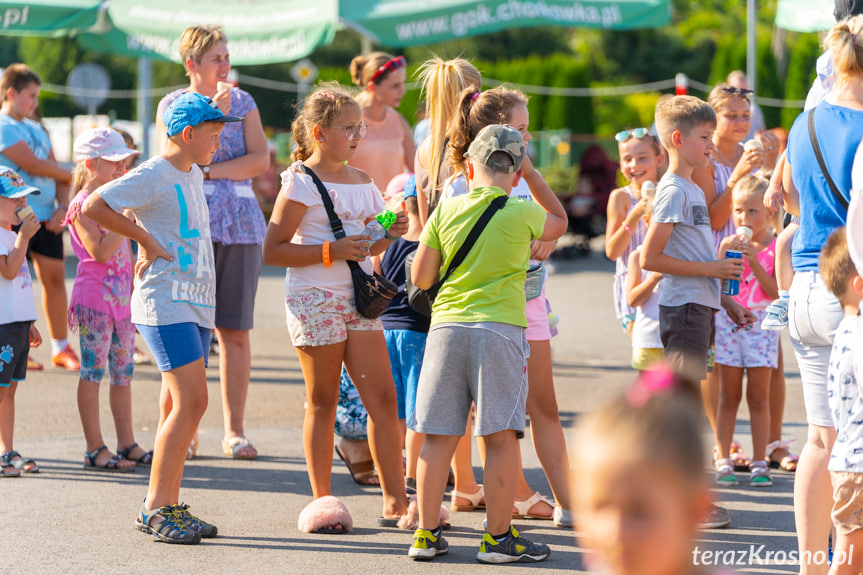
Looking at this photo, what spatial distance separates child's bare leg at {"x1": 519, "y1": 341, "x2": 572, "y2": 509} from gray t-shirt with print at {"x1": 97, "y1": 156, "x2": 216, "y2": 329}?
4.79 feet

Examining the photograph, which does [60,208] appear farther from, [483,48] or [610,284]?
[483,48]

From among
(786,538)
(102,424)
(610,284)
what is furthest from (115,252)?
(610,284)

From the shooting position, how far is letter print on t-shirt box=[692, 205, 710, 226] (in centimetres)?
504

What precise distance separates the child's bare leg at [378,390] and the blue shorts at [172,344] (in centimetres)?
69

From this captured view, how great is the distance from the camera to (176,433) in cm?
463

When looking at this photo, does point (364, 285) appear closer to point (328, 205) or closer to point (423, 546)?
point (328, 205)

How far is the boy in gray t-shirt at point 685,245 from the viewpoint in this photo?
16.4 ft

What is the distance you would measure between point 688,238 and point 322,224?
1688mm

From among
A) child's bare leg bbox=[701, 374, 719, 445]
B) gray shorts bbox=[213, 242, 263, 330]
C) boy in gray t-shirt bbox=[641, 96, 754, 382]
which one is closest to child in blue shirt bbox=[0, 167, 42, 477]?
gray shorts bbox=[213, 242, 263, 330]

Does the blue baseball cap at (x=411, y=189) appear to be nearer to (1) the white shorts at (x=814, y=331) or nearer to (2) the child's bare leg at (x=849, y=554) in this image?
(1) the white shorts at (x=814, y=331)

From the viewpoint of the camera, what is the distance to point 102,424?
23.2 feet

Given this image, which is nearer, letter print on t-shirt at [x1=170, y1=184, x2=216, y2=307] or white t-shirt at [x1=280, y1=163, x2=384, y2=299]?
letter print on t-shirt at [x1=170, y1=184, x2=216, y2=307]

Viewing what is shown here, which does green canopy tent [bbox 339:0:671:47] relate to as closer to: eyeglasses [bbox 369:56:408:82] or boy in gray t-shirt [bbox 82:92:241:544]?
eyeglasses [bbox 369:56:408:82]

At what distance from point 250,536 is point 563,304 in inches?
A: 342
